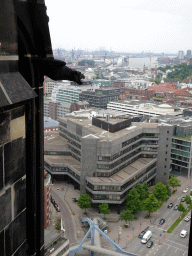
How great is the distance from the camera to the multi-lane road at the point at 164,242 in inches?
1348

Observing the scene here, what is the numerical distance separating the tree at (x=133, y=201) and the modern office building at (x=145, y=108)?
37.5m

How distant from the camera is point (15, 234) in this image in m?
3.21

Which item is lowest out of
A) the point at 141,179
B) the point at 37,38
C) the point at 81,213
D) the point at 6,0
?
the point at 81,213

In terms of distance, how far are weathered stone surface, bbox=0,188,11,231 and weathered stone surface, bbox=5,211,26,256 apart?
86 mm

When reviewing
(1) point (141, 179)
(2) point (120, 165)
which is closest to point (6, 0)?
(2) point (120, 165)

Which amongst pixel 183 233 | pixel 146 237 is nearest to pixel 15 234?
pixel 146 237

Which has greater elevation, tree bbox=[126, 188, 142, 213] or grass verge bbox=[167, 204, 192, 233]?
tree bbox=[126, 188, 142, 213]

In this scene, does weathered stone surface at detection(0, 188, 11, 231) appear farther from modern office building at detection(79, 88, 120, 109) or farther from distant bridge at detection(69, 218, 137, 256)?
modern office building at detection(79, 88, 120, 109)

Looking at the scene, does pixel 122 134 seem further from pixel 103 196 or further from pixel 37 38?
pixel 37 38

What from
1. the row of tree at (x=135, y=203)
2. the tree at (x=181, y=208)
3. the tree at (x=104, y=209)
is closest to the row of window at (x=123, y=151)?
the row of tree at (x=135, y=203)

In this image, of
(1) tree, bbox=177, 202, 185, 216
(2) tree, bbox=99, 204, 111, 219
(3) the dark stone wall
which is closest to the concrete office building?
(2) tree, bbox=99, 204, 111, 219

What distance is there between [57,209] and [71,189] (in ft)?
28.3

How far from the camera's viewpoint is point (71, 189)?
1954 inches

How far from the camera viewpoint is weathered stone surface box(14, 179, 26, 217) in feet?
10.4
